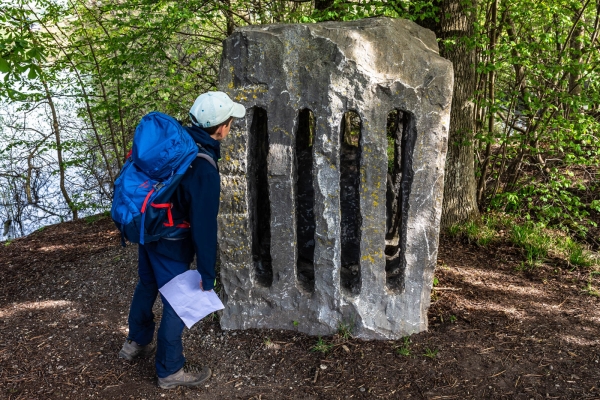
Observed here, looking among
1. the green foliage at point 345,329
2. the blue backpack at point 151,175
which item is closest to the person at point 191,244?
the blue backpack at point 151,175

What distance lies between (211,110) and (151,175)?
539mm

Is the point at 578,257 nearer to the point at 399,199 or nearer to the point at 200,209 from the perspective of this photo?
the point at 399,199

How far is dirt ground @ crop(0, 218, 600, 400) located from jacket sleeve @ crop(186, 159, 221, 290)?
1061 millimetres

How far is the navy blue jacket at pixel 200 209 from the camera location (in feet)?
9.46

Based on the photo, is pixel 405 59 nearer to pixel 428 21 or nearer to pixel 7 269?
pixel 428 21

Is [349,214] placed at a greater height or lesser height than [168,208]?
lesser

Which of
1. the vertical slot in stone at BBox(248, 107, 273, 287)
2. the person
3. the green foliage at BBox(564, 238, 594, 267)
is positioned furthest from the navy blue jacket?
the green foliage at BBox(564, 238, 594, 267)

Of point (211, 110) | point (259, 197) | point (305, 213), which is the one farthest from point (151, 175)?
point (305, 213)

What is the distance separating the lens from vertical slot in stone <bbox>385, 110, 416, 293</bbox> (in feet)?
12.2

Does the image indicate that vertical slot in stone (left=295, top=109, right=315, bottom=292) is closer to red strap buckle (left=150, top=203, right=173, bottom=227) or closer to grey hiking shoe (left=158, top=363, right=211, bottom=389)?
grey hiking shoe (left=158, top=363, right=211, bottom=389)

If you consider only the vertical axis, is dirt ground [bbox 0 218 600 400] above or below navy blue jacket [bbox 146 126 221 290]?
below

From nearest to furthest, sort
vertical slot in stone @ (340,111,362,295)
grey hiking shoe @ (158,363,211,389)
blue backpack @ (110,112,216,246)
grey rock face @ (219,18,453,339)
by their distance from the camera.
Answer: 1. blue backpack @ (110,112,216,246)
2. grey hiking shoe @ (158,363,211,389)
3. grey rock face @ (219,18,453,339)
4. vertical slot in stone @ (340,111,362,295)

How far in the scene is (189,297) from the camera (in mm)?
3109

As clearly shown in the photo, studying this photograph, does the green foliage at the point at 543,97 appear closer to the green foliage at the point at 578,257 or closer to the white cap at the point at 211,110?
the green foliage at the point at 578,257
